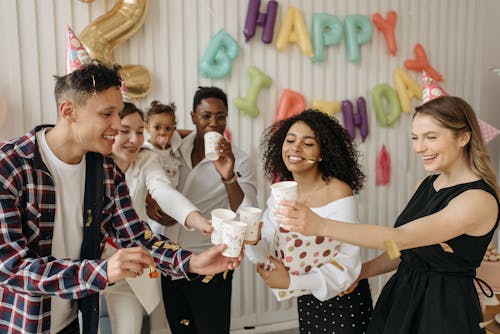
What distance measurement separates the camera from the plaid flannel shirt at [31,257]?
4.24 feet

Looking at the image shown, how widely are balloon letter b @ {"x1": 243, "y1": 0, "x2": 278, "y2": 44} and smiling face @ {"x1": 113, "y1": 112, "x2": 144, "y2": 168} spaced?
1228 millimetres

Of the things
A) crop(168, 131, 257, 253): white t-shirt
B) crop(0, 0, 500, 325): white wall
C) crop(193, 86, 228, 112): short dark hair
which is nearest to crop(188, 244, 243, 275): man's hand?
crop(168, 131, 257, 253): white t-shirt

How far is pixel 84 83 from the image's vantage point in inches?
58.8

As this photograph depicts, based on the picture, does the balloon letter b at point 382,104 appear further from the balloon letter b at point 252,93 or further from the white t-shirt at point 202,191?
the white t-shirt at point 202,191

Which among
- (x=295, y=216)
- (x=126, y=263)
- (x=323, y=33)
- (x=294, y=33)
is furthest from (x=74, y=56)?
(x=323, y=33)

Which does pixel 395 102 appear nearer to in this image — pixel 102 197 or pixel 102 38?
pixel 102 38

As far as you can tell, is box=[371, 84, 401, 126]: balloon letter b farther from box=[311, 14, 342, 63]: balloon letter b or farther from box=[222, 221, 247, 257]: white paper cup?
box=[222, 221, 247, 257]: white paper cup

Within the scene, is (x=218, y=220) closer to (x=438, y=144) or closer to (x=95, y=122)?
(x=95, y=122)

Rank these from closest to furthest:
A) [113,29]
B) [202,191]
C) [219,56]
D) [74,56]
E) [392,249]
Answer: [392,249] → [74,56] → [202,191] → [113,29] → [219,56]

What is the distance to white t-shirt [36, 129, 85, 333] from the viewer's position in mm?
1484

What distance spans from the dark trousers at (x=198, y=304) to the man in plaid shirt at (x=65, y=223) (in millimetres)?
523

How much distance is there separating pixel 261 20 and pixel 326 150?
1359 millimetres

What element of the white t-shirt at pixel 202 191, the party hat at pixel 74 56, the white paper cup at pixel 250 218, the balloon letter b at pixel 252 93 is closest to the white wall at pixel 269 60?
the balloon letter b at pixel 252 93

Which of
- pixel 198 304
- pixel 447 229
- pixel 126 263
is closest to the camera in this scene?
pixel 126 263
